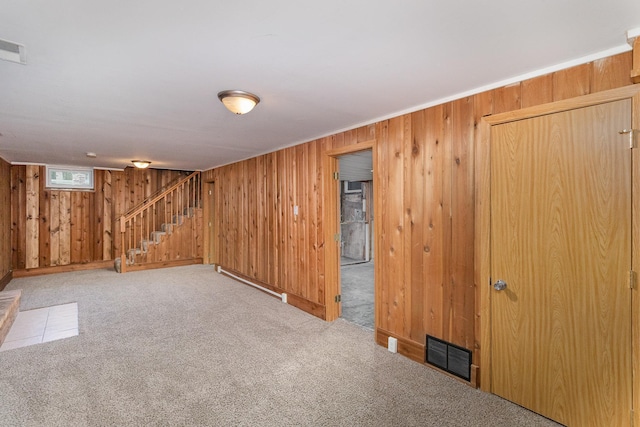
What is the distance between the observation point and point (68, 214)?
6.85 metres

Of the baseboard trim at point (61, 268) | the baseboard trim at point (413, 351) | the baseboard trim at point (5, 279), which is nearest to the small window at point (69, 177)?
the baseboard trim at point (61, 268)

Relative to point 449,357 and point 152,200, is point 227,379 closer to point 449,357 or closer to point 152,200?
point 449,357

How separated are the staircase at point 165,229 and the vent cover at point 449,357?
647cm

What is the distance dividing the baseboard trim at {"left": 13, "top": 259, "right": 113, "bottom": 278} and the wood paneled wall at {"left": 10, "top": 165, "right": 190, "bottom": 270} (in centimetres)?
7

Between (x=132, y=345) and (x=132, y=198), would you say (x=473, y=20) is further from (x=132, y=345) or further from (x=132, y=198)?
(x=132, y=198)

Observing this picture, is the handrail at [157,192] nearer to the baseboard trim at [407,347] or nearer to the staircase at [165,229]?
the staircase at [165,229]

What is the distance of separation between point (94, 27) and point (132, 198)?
7016mm

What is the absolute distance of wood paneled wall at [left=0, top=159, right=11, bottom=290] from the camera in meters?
5.41

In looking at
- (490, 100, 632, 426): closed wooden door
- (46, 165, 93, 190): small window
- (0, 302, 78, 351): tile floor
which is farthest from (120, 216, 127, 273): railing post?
(490, 100, 632, 426): closed wooden door

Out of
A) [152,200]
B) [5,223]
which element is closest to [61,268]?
[5,223]

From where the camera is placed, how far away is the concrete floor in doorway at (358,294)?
157 inches

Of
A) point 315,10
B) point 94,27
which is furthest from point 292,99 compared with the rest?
point 94,27

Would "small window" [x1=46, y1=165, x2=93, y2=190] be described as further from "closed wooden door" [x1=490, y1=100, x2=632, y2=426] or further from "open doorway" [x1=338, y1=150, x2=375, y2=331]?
"closed wooden door" [x1=490, y1=100, x2=632, y2=426]

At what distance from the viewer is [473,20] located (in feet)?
4.90
